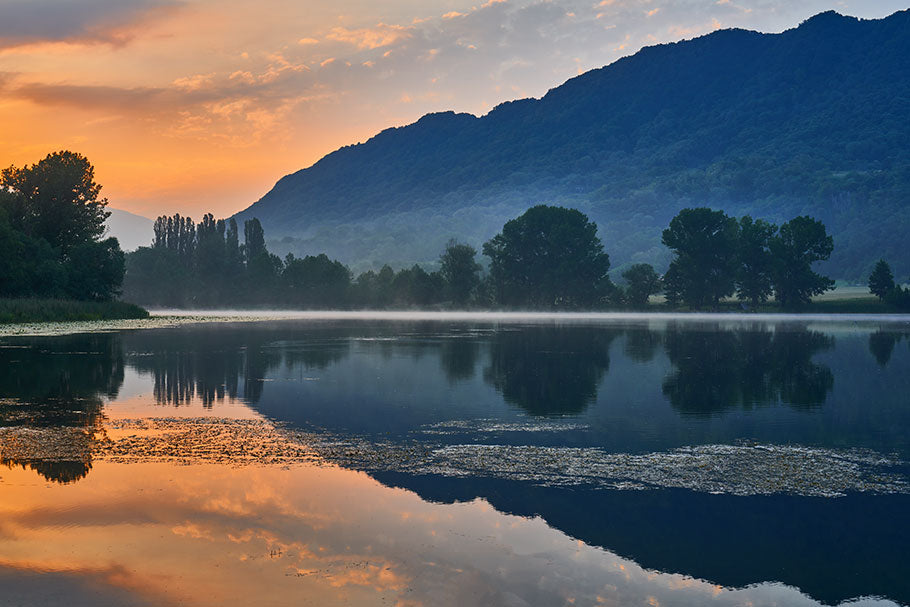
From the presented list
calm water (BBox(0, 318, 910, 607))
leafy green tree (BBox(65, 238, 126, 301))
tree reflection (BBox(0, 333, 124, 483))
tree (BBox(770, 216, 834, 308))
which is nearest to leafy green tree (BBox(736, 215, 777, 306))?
tree (BBox(770, 216, 834, 308))

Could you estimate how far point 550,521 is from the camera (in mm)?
15875

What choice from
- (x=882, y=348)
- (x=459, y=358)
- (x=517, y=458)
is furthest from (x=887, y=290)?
(x=517, y=458)

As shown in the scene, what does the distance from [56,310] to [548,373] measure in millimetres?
84724

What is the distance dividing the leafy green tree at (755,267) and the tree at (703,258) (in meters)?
2.51

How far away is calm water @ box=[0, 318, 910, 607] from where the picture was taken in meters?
12.7

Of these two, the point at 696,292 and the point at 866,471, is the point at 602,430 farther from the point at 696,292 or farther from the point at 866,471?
the point at 696,292

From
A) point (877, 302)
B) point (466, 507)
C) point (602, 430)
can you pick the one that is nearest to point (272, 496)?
point (466, 507)

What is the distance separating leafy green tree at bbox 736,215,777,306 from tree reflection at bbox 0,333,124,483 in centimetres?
15824

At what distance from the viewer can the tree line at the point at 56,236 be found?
112 metres

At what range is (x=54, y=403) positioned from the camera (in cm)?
3025

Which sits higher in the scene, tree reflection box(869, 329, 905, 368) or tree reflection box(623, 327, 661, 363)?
tree reflection box(623, 327, 661, 363)

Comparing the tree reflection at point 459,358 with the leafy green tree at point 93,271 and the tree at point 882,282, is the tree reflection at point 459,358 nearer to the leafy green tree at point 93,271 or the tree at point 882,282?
the leafy green tree at point 93,271

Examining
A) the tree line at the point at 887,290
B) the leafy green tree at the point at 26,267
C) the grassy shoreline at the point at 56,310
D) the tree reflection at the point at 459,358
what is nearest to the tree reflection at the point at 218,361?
the tree reflection at the point at 459,358

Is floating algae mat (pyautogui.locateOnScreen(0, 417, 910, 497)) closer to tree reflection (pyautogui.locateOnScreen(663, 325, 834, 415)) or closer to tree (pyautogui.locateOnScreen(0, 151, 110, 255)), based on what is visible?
tree reflection (pyautogui.locateOnScreen(663, 325, 834, 415))
